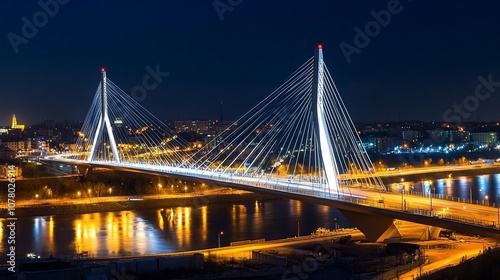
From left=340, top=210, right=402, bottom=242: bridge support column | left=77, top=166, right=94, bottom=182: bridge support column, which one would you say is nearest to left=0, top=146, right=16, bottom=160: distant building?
left=77, top=166, right=94, bottom=182: bridge support column

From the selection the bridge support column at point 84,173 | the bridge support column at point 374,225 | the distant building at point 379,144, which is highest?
the distant building at point 379,144

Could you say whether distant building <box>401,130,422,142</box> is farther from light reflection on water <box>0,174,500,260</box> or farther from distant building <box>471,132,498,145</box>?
light reflection on water <box>0,174,500,260</box>

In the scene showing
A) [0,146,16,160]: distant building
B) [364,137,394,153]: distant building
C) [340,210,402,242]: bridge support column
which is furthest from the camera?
[364,137,394,153]: distant building

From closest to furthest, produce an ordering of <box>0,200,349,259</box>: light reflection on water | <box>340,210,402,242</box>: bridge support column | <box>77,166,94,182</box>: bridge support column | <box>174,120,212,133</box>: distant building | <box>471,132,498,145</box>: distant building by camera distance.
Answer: <box>340,210,402,242</box>: bridge support column < <box>0,200,349,259</box>: light reflection on water < <box>77,166,94,182</box>: bridge support column < <box>471,132,498,145</box>: distant building < <box>174,120,212,133</box>: distant building

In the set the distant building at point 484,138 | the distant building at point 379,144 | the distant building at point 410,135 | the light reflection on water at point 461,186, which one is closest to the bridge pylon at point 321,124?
the light reflection on water at point 461,186

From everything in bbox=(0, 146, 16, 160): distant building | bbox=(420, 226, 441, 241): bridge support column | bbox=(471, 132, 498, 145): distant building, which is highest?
bbox=(471, 132, 498, 145): distant building

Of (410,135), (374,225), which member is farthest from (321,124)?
(410,135)

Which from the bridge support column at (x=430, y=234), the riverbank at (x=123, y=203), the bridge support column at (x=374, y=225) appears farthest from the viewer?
the riverbank at (x=123, y=203)

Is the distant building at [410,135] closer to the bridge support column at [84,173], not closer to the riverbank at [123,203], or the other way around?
the bridge support column at [84,173]
